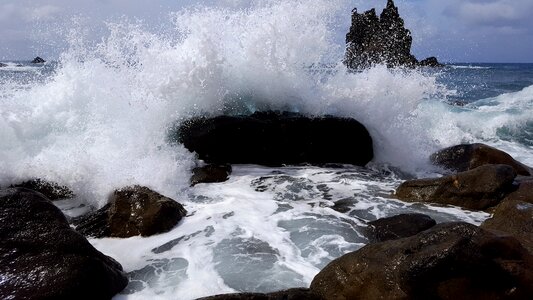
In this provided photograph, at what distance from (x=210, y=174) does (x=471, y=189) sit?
3.74 metres

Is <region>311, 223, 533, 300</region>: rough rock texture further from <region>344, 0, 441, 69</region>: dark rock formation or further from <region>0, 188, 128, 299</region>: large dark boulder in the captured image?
<region>344, 0, 441, 69</region>: dark rock formation

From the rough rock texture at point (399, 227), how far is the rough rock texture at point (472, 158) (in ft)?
11.0

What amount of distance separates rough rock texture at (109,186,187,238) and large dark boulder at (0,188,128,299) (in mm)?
941

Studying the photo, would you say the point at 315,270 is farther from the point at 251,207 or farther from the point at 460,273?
the point at 251,207

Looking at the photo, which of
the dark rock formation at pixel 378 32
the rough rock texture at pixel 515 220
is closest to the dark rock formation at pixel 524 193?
the rough rock texture at pixel 515 220

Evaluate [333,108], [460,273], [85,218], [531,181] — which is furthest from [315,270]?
[333,108]

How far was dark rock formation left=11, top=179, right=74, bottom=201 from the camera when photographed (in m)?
6.09

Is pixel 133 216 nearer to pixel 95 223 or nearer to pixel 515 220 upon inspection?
pixel 95 223

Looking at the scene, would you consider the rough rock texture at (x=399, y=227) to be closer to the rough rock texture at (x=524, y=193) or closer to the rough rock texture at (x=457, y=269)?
the rough rock texture at (x=457, y=269)

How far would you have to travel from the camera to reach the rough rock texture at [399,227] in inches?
171

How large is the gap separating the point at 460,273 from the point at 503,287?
0.32 m

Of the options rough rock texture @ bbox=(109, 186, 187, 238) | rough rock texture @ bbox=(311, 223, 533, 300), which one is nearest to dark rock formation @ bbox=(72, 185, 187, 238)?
rough rock texture @ bbox=(109, 186, 187, 238)

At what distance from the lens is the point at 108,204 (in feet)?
17.5

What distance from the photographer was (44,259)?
3.36 metres
